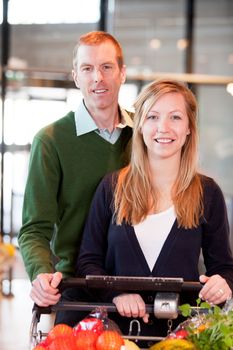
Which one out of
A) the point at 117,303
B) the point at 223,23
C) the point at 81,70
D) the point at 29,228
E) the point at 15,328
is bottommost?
the point at 15,328

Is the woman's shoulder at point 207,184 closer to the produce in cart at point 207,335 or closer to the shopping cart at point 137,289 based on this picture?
the shopping cart at point 137,289

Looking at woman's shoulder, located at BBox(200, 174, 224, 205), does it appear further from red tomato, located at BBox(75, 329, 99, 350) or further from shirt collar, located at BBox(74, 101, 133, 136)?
red tomato, located at BBox(75, 329, 99, 350)

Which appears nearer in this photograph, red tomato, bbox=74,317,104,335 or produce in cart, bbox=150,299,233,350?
produce in cart, bbox=150,299,233,350

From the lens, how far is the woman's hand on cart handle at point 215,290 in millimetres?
2578

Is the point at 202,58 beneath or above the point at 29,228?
above

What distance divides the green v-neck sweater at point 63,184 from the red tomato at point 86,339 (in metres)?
0.62

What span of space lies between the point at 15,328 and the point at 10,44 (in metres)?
3.70

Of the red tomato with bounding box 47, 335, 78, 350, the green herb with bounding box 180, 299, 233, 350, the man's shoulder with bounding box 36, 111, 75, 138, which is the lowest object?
the red tomato with bounding box 47, 335, 78, 350

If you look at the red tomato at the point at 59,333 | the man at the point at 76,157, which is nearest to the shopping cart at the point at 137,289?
the red tomato at the point at 59,333

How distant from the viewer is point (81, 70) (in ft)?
10.1

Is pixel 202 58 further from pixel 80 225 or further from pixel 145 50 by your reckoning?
pixel 80 225

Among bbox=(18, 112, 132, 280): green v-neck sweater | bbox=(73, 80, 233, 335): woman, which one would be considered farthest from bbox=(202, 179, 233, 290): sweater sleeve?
bbox=(18, 112, 132, 280): green v-neck sweater

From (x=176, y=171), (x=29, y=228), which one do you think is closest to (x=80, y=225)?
(x=29, y=228)

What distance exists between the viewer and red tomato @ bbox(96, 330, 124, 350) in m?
2.19
